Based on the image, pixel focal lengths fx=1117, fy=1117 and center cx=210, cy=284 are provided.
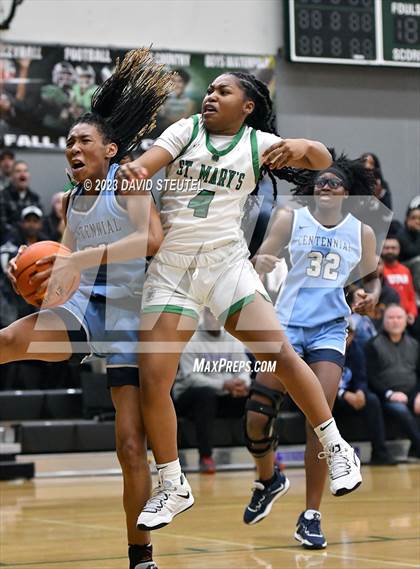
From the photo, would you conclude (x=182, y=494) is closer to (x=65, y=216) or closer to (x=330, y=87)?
(x=65, y=216)

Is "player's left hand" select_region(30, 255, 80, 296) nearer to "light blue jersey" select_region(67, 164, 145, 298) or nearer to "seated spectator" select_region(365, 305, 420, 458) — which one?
"light blue jersey" select_region(67, 164, 145, 298)

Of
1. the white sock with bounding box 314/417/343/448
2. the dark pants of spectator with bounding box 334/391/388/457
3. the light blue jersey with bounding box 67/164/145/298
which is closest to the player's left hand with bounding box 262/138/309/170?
the light blue jersey with bounding box 67/164/145/298

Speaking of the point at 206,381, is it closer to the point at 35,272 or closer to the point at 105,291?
the point at 105,291

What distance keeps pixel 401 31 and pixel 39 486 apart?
584 centimetres

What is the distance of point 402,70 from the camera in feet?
38.0

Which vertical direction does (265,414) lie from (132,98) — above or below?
below

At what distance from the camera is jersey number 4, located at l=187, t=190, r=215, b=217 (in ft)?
14.7

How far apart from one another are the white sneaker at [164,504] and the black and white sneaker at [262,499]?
1530mm

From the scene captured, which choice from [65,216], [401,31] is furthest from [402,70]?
[65,216]

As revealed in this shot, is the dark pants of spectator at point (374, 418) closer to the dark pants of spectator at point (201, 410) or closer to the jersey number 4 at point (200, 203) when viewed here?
the dark pants of spectator at point (201, 410)

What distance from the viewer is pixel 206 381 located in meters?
9.70

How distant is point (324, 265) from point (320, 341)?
421mm

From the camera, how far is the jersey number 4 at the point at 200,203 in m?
4.48

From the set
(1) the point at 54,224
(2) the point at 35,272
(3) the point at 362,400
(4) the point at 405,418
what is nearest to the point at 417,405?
(4) the point at 405,418
